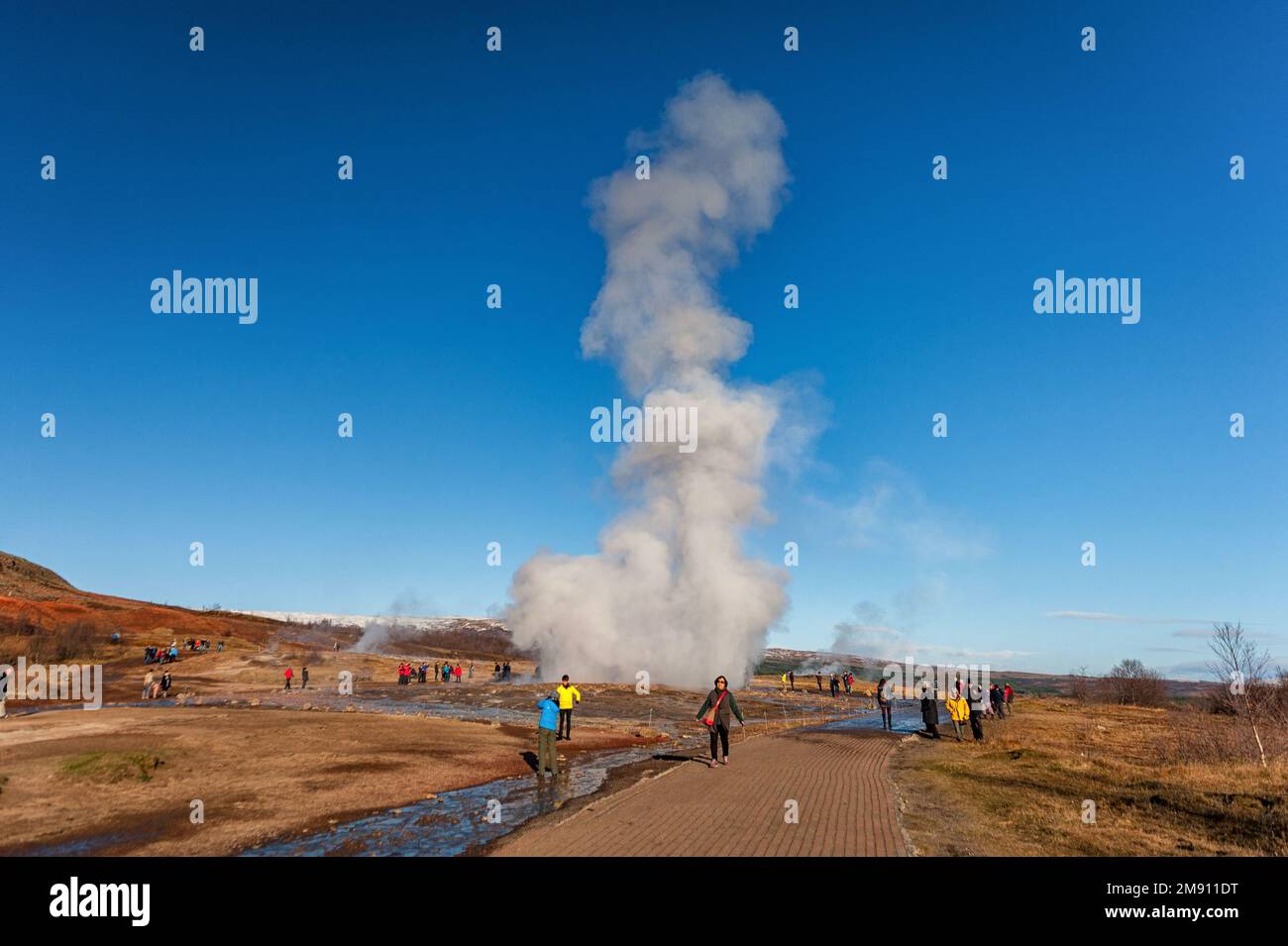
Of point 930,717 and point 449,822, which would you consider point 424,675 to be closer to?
point 930,717

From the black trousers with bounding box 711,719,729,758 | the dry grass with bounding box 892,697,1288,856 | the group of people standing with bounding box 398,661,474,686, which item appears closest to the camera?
the dry grass with bounding box 892,697,1288,856

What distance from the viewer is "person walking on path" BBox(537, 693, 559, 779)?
52.3 ft

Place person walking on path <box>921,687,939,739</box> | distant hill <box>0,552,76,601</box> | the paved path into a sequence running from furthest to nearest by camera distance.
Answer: distant hill <box>0,552,76,601</box> < person walking on path <box>921,687,939,739</box> < the paved path

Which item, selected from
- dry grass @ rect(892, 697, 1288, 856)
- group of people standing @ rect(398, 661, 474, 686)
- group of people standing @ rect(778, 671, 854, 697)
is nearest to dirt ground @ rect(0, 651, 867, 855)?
dry grass @ rect(892, 697, 1288, 856)

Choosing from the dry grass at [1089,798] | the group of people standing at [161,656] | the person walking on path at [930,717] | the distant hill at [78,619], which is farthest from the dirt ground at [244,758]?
the distant hill at [78,619]

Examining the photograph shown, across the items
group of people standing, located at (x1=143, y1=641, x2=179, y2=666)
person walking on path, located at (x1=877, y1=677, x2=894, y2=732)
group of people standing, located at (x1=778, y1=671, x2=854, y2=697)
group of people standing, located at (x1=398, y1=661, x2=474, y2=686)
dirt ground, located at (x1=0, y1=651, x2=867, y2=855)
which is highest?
dirt ground, located at (x1=0, y1=651, x2=867, y2=855)

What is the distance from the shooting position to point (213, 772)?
16016mm

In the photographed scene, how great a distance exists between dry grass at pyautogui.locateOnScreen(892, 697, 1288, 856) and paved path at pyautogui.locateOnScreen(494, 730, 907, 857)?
2.54 feet

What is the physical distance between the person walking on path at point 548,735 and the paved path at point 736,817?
2530mm

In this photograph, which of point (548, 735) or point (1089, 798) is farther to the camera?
point (548, 735)

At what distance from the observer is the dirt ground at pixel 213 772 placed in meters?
11.3

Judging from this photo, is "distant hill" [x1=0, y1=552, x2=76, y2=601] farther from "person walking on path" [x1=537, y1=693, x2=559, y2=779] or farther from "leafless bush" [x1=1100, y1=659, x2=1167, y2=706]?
"leafless bush" [x1=1100, y1=659, x2=1167, y2=706]

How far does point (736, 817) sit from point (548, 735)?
20.4 feet

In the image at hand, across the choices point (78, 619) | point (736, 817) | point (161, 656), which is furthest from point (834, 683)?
point (78, 619)
